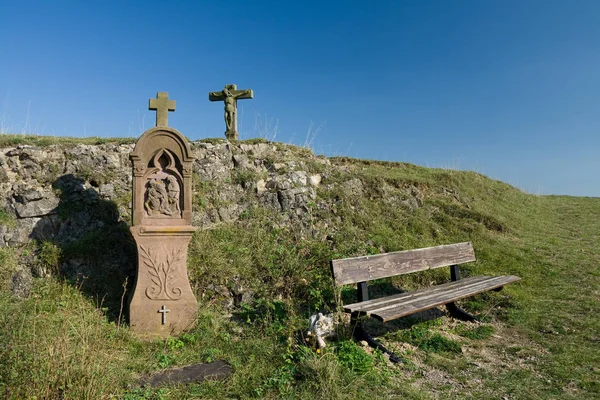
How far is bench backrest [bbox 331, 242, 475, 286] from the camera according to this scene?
4902mm

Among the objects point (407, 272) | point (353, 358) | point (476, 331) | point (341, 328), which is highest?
point (407, 272)

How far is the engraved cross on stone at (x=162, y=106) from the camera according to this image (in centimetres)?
563

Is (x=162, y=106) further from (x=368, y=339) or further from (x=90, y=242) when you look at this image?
(x=368, y=339)

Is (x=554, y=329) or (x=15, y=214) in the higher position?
(x=15, y=214)

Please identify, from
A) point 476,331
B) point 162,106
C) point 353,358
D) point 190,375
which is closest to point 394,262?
point 476,331

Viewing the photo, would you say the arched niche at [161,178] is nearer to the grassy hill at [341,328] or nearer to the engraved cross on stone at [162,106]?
the engraved cross on stone at [162,106]

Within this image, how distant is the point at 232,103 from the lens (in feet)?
32.3

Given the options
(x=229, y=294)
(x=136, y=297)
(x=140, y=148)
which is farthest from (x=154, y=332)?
(x=140, y=148)

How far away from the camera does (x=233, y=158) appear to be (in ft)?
28.6

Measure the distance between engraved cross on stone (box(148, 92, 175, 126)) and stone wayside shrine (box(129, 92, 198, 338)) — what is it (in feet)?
0.25

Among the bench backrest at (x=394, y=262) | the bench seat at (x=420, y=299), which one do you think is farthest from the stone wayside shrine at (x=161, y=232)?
the bench seat at (x=420, y=299)

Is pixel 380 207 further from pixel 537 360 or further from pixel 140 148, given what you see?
pixel 140 148

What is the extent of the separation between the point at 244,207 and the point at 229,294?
89.4 inches

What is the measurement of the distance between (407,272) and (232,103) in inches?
252
